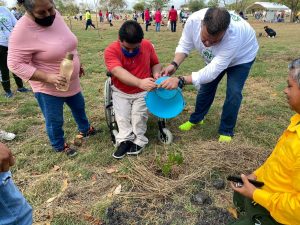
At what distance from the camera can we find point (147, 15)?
72.0 feet

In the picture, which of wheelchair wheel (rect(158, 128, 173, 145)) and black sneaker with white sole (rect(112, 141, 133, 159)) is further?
wheelchair wheel (rect(158, 128, 173, 145))

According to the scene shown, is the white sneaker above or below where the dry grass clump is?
below

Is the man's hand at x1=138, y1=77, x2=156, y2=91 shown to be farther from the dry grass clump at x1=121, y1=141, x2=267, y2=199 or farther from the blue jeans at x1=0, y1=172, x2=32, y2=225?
the blue jeans at x1=0, y1=172, x2=32, y2=225

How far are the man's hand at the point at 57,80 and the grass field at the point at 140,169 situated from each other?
0.94 meters

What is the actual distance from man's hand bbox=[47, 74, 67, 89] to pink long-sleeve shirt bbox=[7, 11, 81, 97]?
70mm

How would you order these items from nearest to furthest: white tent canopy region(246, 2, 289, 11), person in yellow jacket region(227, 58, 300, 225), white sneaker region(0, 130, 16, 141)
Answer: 1. person in yellow jacket region(227, 58, 300, 225)
2. white sneaker region(0, 130, 16, 141)
3. white tent canopy region(246, 2, 289, 11)

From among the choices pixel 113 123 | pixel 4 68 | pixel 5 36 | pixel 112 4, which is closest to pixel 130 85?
pixel 113 123

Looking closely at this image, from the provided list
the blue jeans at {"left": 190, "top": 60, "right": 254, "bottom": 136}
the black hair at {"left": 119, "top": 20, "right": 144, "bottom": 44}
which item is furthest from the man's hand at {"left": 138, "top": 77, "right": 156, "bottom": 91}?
the blue jeans at {"left": 190, "top": 60, "right": 254, "bottom": 136}

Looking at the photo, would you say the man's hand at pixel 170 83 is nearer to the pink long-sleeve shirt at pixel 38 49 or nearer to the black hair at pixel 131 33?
the black hair at pixel 131 33

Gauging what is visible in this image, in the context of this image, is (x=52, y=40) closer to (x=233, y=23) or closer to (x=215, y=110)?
(x=233, y=23)

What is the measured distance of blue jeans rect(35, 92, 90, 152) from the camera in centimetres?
312

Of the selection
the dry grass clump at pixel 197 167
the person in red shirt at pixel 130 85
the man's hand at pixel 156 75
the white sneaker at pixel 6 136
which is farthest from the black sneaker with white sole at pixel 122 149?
the white sneaker at pixel 6 136

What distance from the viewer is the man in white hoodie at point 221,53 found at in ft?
8.74

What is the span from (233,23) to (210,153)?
139 centimetres
